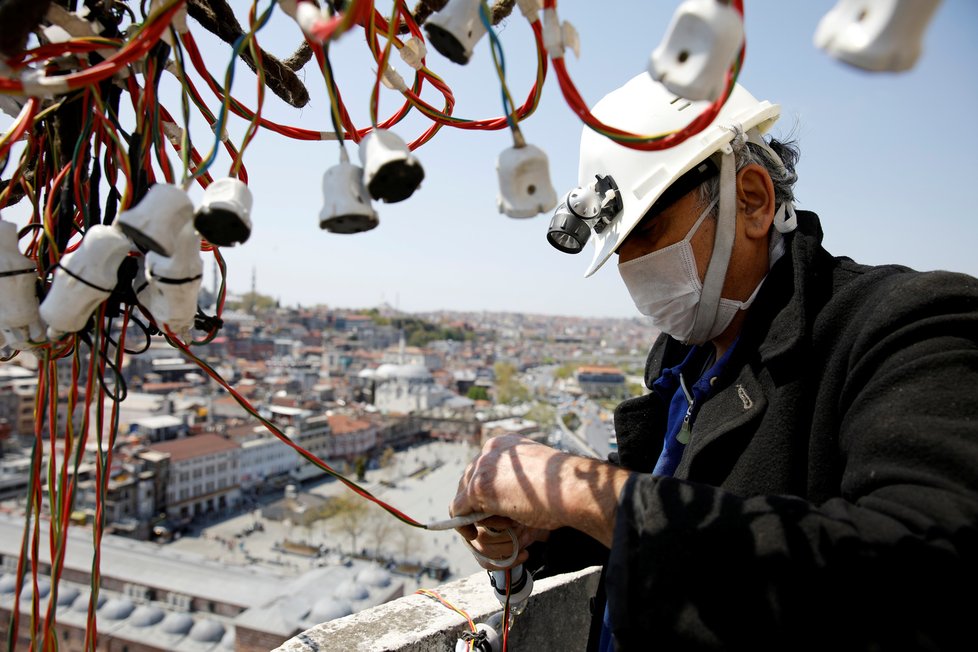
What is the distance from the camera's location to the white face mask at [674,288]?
1.06 metres

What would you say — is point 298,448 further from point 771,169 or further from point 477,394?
point 477,394

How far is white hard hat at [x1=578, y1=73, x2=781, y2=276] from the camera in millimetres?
1042

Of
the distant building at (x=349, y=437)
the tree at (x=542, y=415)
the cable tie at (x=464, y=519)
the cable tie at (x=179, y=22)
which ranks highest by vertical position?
the cable tie at (x=179, y=22)

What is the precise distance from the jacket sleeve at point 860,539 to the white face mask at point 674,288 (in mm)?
377

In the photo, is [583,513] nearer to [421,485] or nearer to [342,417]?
[421,485]

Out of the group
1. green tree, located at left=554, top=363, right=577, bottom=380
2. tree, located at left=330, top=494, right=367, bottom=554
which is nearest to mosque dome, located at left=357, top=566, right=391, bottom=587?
tree, located at left=330, top=494, right=367, bottom=554

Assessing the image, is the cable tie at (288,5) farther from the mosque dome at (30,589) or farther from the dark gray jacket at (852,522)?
the mosque dome at (30,589)

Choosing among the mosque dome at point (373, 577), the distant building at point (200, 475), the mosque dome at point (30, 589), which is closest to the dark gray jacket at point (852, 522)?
the mosque dome at point (30, 589)

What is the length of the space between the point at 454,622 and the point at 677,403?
0.65 m

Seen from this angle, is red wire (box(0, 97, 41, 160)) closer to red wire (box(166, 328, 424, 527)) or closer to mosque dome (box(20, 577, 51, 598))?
red wire (box(166, 328, 424, 527))

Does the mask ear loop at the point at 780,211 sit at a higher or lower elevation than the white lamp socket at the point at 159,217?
higher

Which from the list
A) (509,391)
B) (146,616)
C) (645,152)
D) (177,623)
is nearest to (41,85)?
(645,152)

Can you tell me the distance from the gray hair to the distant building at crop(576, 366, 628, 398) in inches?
1931

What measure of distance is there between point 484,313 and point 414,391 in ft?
327
